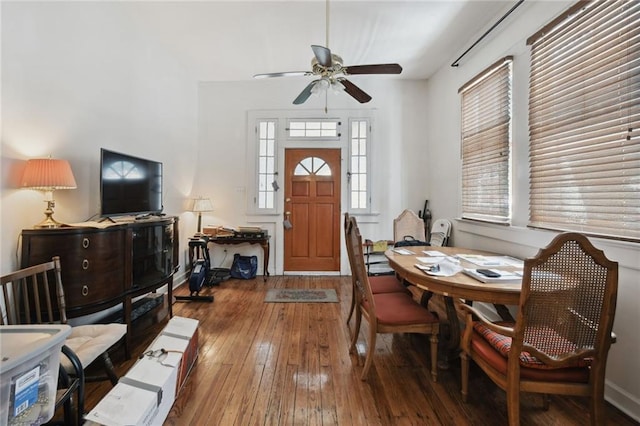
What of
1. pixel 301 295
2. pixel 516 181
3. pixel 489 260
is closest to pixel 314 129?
pixel 301 295

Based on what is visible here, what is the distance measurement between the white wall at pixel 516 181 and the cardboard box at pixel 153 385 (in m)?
2.77

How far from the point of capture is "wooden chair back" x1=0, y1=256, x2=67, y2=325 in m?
1.51

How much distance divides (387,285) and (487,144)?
1.97 meters

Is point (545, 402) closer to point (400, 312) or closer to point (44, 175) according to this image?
point (400, 312)

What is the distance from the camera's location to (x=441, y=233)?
148 inches

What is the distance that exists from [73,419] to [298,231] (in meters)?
3.41

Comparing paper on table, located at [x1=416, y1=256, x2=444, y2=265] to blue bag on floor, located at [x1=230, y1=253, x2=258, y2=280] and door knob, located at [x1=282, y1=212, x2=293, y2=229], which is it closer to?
door knob, located at [x1=282, y1=212, x2=293, y2=229]

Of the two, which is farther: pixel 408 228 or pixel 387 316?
pixel 408 228

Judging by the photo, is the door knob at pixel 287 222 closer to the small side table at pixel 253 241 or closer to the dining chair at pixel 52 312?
the small side table at pixel 253 241

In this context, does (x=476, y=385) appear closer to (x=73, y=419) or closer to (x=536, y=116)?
(x=536, y=116)

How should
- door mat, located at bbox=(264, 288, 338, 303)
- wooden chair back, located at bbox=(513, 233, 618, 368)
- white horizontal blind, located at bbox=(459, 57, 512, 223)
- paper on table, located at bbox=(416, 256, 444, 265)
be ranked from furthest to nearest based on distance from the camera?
1. door mat, located at bbox=(264, 288, 338, 303)
2. white horizontal blind, located at bbox=(459, 57, 512, 223)
3. paper on table, located at bbox=(416, 256, 444, 265)
4. wooden chair back, located at bbox=(513, 233, 618, 368)

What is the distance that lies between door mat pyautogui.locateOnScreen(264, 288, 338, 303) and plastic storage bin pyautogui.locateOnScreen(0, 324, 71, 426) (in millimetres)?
2485

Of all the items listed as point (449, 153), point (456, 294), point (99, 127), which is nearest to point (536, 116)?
point (449, 153)

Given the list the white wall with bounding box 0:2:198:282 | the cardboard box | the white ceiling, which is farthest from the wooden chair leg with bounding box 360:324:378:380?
the white ceiling
